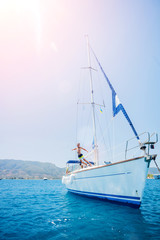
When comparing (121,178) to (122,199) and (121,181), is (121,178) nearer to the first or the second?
(121,181)

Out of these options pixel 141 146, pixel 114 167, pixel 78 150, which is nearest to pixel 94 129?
pixel 78 150

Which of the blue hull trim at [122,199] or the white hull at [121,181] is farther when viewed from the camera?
the blue hull trim at [122,199]

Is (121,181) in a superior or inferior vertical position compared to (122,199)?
superior

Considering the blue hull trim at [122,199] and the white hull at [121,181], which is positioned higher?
the white hull at [121,181]

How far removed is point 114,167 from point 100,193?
2.87m

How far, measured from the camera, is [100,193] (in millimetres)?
8953

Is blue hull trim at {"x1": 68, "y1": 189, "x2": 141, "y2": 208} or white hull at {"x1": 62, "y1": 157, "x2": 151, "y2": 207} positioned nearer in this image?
white hull at {"x1": 62, "y1": 157, "x2": 151, "y2": 207}

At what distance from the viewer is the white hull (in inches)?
263

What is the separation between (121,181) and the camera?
7367mm

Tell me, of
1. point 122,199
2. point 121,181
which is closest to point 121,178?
point 121,181

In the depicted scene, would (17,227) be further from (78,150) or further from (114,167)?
(78,150)

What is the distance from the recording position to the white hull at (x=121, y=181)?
667cm

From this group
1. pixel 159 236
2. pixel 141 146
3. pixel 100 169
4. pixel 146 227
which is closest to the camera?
pixel 159 236

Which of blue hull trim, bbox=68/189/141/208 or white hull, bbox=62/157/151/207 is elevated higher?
white hull, bbox=62/157/151/207
